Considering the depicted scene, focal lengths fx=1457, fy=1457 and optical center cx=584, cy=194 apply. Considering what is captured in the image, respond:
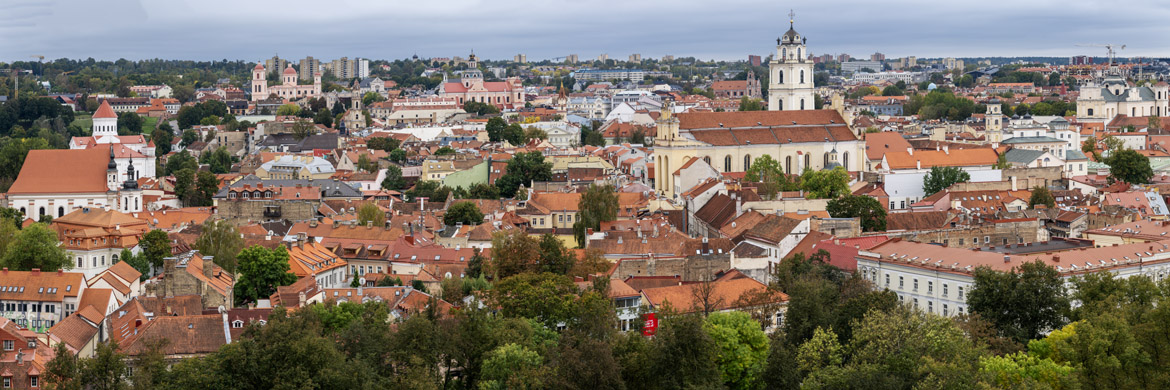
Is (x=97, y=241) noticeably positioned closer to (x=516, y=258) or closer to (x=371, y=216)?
(x=371, y=216)

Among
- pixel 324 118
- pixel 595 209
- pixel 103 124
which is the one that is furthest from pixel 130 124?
pixel 595 209

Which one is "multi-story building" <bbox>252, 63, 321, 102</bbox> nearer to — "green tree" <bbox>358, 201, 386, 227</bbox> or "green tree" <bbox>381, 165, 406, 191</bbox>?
"green tree" <bbox>381, 165, 406, 191</bbox>

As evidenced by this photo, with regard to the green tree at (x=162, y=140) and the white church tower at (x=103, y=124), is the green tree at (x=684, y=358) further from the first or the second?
the green tree at (x=162, y=140)

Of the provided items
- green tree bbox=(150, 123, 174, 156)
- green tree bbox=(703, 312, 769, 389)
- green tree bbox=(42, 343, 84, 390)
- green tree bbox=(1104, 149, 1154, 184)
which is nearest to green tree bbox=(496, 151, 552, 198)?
green tree bbox=(1104, 149, 1154, 184)

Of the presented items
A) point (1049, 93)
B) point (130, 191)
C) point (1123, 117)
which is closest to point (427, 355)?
point (130, 191)

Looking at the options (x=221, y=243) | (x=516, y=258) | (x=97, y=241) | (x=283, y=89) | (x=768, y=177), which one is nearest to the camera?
(x=516, y=258)

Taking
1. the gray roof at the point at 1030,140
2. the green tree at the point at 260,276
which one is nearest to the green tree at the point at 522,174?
the gray roof at the point at 1030,140
